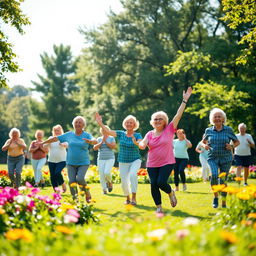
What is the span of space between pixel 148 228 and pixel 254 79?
87.3 feet

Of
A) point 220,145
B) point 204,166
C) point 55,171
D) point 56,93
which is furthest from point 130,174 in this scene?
point 56,93

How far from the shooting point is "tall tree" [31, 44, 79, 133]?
175 ft

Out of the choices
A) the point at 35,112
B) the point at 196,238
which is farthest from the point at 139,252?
the point at 35,112

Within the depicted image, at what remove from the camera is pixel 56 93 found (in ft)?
179

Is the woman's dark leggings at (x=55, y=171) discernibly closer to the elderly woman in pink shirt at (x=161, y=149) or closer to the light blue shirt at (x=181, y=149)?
the light blue shirt at (x=181, y=149)

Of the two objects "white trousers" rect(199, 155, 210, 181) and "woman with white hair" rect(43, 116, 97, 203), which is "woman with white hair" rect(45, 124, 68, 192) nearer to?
"woman with white hair" rect(43, 116, 97, 203)

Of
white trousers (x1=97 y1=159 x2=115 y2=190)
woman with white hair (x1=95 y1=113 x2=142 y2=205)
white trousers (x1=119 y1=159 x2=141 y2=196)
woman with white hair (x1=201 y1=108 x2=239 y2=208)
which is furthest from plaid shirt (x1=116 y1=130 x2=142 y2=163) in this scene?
white trousers (x1=97 y1=159 x2=115 y2=190)

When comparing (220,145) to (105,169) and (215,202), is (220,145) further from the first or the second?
(105,169)

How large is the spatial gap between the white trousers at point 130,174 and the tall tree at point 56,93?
4295 cm

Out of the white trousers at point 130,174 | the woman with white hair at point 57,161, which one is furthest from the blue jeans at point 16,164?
the white trousers at point 130,174

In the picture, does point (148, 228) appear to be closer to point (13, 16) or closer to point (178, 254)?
point (178, 254)

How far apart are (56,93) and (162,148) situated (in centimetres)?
4932

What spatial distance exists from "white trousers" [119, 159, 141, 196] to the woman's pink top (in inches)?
63.5

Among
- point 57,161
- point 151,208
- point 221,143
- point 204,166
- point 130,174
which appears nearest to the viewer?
point 221,143
